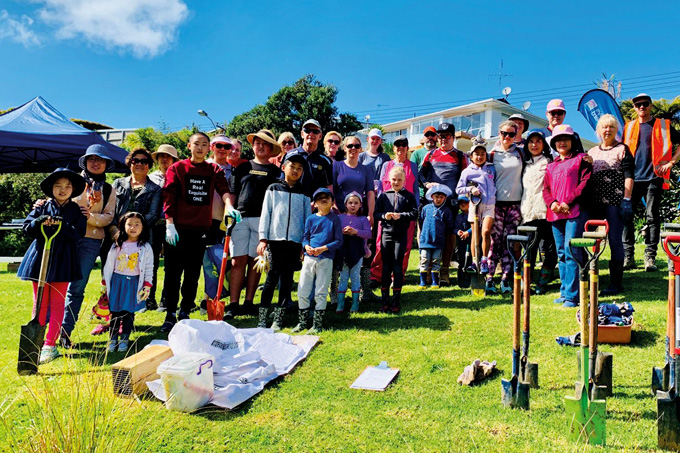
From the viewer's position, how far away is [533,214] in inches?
242

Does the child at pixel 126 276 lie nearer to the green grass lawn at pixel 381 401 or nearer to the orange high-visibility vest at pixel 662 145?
the green grass lawn at pixel 381 401

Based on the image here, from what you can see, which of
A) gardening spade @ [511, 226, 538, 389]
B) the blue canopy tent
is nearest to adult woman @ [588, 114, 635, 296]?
gardening spade @ [511, 226, 538, 389]

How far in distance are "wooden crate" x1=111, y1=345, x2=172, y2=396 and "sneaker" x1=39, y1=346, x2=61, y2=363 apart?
1314 millimetres

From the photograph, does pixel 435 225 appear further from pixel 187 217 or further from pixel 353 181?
pixel 187 217

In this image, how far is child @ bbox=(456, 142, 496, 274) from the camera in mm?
6586

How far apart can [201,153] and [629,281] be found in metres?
6.04

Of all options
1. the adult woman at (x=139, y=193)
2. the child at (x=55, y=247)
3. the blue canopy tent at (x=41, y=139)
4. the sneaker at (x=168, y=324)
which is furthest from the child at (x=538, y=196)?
the blue canopy tent at (x=41, y=139)

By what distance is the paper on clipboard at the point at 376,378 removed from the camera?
3849 millimetres

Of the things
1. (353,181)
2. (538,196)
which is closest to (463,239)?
(538,196)

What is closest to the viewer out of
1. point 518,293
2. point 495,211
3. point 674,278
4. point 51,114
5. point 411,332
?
point 674,278

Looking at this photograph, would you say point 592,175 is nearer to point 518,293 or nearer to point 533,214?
point 533,214

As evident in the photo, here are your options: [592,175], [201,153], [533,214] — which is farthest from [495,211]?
[201,153]

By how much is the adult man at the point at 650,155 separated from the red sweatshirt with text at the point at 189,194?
6.10 metres

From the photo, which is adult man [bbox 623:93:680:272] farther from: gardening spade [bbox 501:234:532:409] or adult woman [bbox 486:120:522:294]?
gardening spade [bbox 501:234:532:409]
